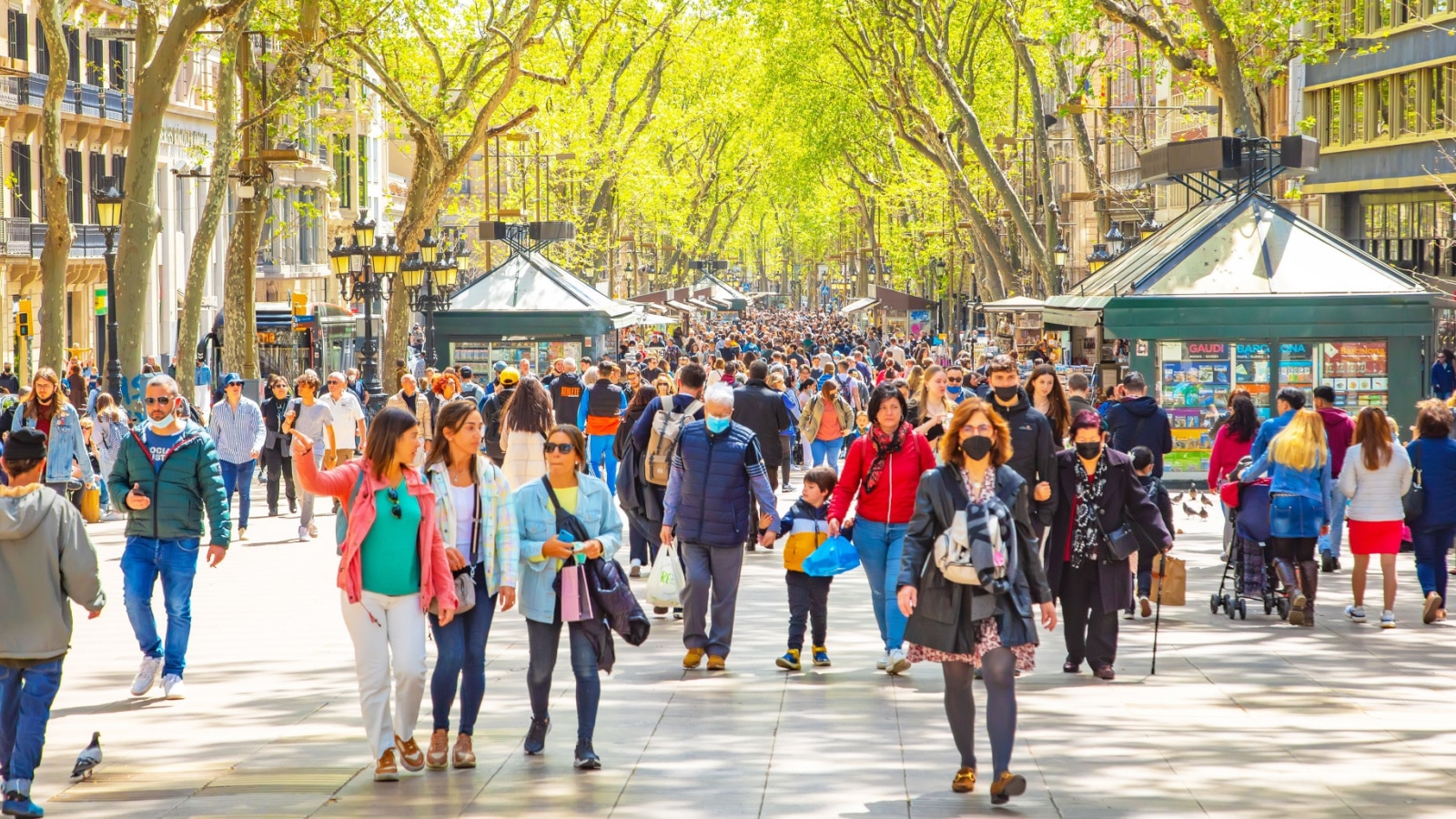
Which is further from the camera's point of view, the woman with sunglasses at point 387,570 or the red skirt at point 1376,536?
the red skirt at point 1376,536

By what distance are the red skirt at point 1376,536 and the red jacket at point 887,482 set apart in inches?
154

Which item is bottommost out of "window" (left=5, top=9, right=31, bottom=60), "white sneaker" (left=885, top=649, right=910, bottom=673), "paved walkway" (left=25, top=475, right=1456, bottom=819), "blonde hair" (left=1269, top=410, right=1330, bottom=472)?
"paved walkway" (left=25, top=475, right=1456, bottom=819)

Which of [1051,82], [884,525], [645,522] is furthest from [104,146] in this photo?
[884,525]

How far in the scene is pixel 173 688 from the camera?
9.65 metres

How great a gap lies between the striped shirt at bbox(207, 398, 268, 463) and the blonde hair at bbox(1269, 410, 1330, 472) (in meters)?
9.20

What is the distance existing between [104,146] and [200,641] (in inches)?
1483

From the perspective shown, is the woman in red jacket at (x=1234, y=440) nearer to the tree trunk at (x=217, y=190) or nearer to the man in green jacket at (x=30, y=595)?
the man in green jacket at (x=30, y=595)

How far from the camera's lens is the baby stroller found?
12.5m

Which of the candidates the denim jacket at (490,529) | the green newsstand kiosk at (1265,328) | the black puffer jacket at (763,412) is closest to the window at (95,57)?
→ the green newsstand kiosk at (1265,328)

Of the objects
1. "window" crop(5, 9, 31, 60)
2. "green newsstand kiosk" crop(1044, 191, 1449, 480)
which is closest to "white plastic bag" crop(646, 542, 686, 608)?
"green newsstand kiosk" crop(1044, 191, 1449, 480)

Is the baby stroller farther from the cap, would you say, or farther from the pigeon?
the cap

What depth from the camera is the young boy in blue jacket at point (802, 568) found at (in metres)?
10.6

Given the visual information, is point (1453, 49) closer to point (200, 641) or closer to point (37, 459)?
point (200, 641)

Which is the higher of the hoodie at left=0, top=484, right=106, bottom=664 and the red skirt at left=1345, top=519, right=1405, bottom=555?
the hoodie at left=0, top=484, right=106, bottom=664
